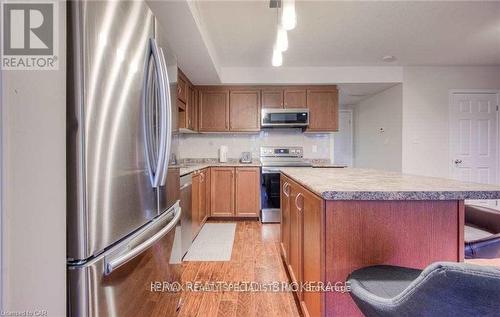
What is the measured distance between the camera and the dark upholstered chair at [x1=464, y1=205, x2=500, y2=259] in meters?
1.28

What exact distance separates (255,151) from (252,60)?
1567 mm

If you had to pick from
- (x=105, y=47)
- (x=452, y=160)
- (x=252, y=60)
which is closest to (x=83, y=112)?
(x=105, y=47)

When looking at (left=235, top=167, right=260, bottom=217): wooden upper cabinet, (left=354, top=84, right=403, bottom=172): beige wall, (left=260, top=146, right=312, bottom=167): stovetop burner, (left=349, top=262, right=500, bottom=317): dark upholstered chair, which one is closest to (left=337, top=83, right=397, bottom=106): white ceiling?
(left=354, top=84, right=403, bottom=172): beige wall

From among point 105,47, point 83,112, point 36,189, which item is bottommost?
point 36,189

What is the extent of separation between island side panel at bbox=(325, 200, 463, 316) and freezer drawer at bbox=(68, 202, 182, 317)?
0.73 metres

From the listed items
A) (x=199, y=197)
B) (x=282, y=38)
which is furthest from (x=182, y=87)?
(x=282, y=38)

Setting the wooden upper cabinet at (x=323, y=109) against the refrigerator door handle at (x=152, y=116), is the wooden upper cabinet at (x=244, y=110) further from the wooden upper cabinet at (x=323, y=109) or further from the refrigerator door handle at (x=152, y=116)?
the refrigerator door handle at (x=152, y=116)

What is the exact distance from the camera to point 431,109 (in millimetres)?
4105

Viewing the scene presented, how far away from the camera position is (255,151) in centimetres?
467

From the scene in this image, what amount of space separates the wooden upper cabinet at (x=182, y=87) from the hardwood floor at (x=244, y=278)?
2010 millimetres

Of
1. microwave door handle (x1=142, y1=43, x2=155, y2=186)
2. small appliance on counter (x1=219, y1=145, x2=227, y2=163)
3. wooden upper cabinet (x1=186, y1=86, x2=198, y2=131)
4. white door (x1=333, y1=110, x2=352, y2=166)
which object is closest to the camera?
microwave door handle (x1=142, y1=43, x2=155, y2=186)

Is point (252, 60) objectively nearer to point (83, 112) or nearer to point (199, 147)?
point (199, 147)

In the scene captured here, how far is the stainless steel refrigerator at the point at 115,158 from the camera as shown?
71 cm

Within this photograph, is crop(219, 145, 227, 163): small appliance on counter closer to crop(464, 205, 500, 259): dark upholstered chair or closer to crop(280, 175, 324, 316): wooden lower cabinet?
crop(280, 175, 324, 316): wooden lower cabinet
